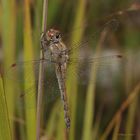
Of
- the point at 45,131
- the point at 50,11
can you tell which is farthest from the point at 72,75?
the point at 50,11

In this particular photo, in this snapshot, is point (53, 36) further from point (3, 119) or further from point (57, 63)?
point (3, 119)

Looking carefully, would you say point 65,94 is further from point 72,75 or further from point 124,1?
point 124,1

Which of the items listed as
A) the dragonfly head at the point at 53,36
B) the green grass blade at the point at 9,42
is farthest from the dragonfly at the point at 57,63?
the green grass blade at the point at 9,42

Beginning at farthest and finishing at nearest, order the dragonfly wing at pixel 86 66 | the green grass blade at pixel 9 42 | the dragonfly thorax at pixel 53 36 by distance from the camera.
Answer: the green grass blade at pixel 9 42 → the dragonfly wing at pixel 86 66 → the dragonfly thorax at pixel 53 36

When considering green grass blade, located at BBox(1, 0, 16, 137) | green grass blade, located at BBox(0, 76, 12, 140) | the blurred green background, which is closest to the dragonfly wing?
the blurred green background

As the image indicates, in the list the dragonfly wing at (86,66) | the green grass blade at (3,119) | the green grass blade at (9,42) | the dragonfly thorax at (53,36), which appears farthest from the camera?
the green grass blade at (9,42)

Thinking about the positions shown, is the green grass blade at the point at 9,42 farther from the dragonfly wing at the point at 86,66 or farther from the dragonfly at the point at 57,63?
the dragonfly wing at the point at 86,66

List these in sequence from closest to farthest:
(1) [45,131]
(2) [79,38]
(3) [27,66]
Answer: (3) [27,66] → (2) [79,38] → (1) [45,131]

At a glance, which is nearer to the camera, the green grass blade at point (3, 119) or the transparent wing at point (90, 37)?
the green grass blade at point (3, 119)
